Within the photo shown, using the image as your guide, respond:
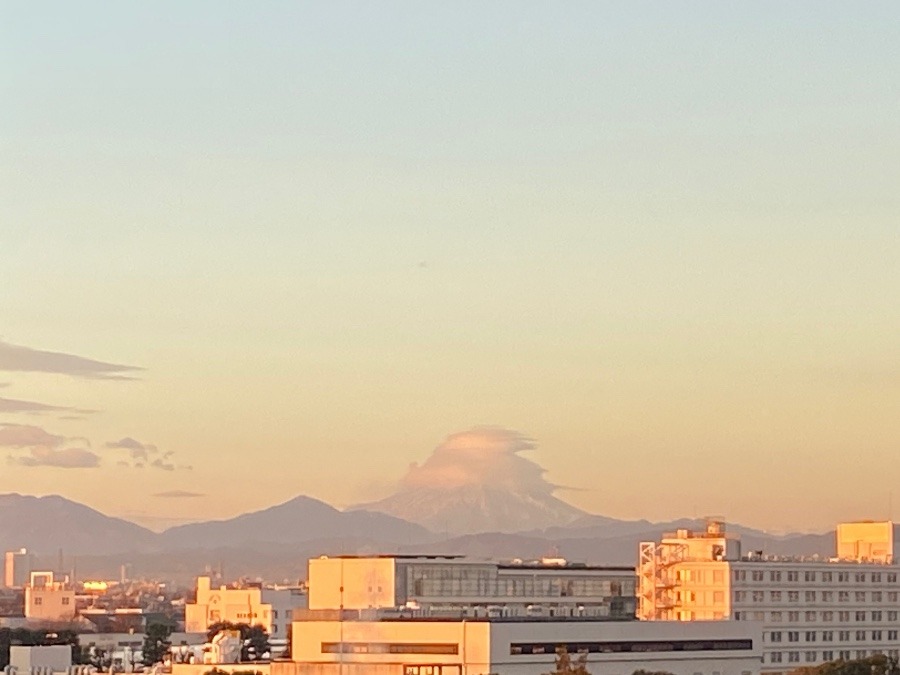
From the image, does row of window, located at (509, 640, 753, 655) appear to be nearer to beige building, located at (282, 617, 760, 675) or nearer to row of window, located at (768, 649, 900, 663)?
beige building, located at (282, 617, 760, 675)

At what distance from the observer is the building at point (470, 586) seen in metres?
155

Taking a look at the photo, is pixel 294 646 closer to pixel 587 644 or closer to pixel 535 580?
pixel 587 644

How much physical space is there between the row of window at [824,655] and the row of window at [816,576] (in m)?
5.24

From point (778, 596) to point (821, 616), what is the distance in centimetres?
480

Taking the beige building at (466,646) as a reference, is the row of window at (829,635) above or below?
above

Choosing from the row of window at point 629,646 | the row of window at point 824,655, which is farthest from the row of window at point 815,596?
the row of window at point 629,646

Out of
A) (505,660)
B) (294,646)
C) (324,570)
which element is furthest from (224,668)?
(324,570)

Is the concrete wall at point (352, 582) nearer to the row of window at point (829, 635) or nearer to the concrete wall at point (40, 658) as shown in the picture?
the concrete wall at point (40, 658)

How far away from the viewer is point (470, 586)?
6526 inches

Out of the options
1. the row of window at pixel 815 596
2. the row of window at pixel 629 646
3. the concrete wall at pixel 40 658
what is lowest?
the concrete wall at pixel 40 658

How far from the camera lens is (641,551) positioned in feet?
554

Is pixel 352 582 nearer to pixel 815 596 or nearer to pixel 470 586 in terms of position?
pixel 470 586

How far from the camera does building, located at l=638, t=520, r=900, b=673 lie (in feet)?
536

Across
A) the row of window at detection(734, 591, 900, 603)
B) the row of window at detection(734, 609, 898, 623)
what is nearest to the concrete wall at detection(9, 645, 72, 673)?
the row of window at detection(734, 609, 898, 623)
